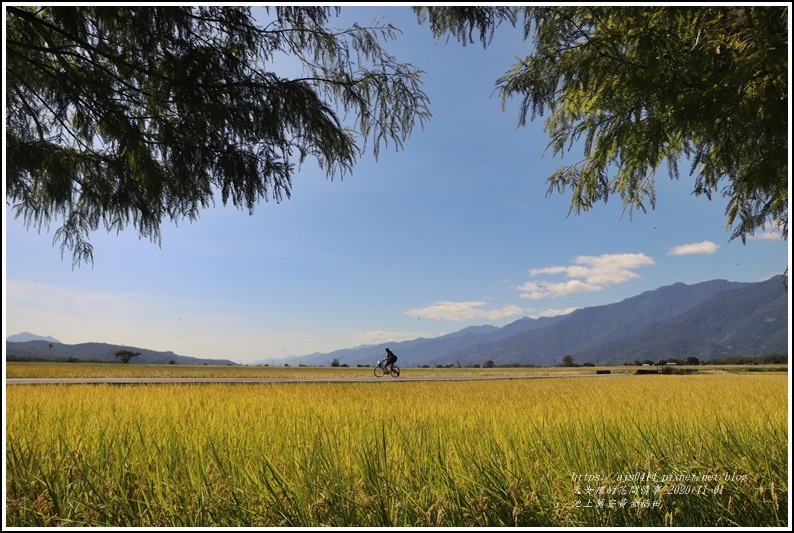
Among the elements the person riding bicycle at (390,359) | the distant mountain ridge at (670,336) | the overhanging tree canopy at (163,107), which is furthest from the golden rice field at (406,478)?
the distant mountain ridge at (670,336)

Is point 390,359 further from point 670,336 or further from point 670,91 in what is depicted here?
point 670,336

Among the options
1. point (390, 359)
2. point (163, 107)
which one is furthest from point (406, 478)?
point (390, 359)

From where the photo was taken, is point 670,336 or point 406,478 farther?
point 670,336

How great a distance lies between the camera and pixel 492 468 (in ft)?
7.48

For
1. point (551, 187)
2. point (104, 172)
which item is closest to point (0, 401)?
point (104, 172)

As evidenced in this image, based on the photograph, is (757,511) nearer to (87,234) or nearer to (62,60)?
(87,234)

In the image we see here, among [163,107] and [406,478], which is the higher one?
[163,107]

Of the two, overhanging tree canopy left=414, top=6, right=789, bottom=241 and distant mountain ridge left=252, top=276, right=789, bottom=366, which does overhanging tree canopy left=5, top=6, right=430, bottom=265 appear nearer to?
overhanging tree canopy left=414, top=6, right=789, bottom=241

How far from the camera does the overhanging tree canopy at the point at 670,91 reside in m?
3.52

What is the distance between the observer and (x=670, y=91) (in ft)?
12.1

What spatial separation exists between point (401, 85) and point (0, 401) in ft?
9.63

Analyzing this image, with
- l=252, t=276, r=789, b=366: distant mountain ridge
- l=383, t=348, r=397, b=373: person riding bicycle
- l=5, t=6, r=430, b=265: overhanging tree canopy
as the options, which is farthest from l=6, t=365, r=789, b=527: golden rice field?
l=252, t=276, r=789, b=366: distant mountain ridge

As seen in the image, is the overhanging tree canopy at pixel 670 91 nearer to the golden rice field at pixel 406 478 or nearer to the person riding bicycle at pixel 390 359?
the golden rice field at pixel 406 478

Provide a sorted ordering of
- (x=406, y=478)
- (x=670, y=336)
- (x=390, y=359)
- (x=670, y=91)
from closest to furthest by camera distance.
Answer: (x=406, y=478), (x=670, y=91), (x=390, y=359), (x=670, y=336)
